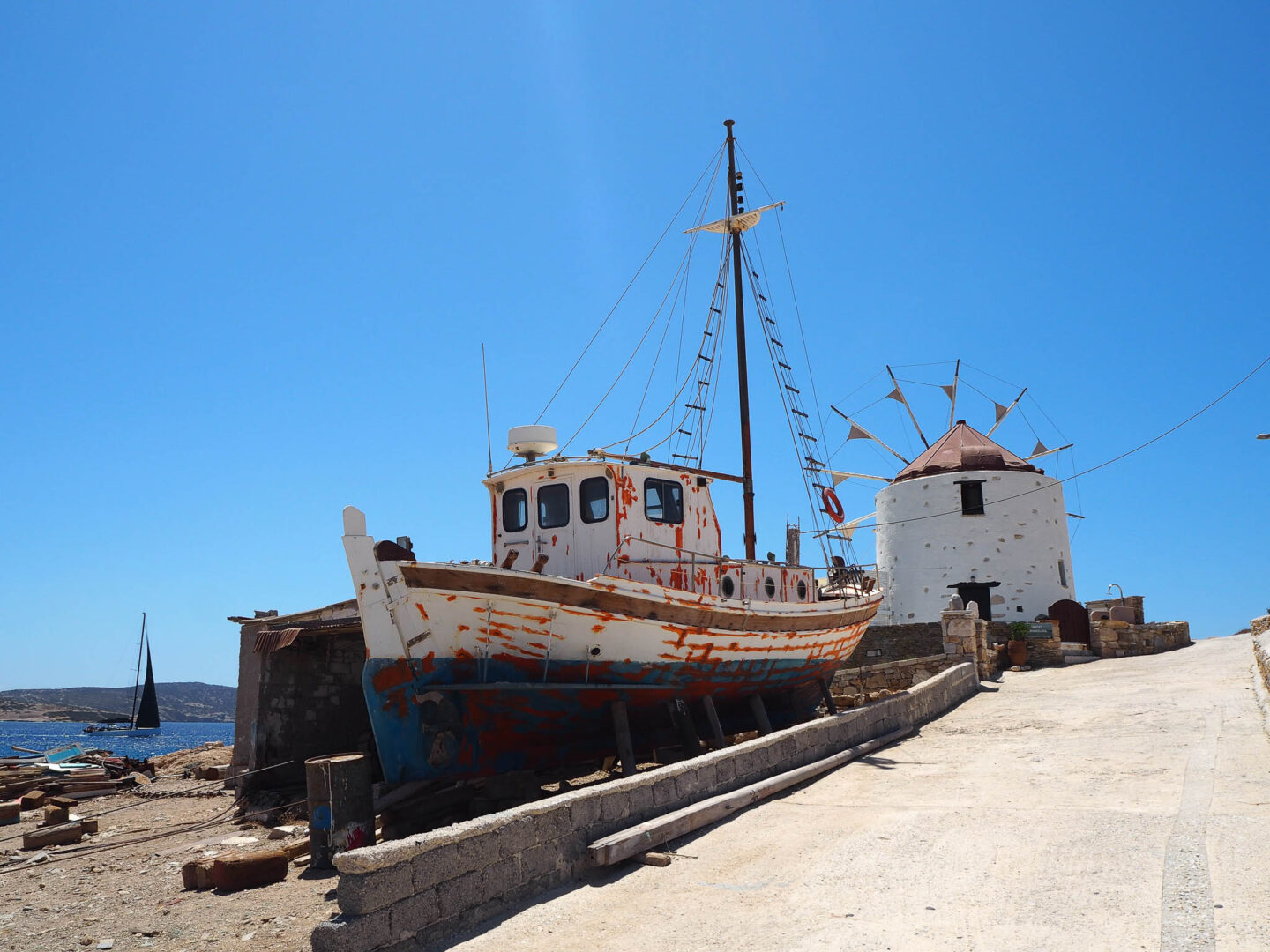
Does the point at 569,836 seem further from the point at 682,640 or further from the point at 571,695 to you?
the point at 682,640

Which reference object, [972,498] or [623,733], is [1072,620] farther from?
[623,733]

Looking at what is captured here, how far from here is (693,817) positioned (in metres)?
7.19

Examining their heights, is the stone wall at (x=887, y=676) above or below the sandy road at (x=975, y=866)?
above

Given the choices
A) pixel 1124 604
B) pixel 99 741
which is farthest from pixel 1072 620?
pixel 99 741

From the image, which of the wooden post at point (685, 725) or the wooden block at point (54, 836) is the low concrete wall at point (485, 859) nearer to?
the wooden post at point (685, 725)

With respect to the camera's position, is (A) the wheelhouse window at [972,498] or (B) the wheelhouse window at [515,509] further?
(A) the wheelhouse window at [972,498]

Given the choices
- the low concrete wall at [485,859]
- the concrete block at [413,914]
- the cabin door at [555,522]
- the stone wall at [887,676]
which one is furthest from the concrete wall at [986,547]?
the concrete block at [413,914]

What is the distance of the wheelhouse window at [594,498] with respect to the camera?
11.7 metres

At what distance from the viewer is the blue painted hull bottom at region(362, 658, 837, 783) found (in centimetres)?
943

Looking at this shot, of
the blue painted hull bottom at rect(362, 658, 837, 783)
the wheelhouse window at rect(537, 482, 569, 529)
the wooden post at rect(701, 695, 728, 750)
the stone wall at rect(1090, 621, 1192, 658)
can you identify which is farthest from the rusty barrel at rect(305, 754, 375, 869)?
the stone wall at rect(1090, 621, 1192, 658)

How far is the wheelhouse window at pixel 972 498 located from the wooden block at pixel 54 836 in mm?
24069

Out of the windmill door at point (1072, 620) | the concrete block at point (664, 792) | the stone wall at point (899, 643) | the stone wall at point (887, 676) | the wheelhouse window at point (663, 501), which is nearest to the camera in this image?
the concrete block at point (664, 792)

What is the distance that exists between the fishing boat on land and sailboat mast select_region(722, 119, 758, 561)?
6.67 feet

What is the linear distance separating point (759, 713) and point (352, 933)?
29.8ft
